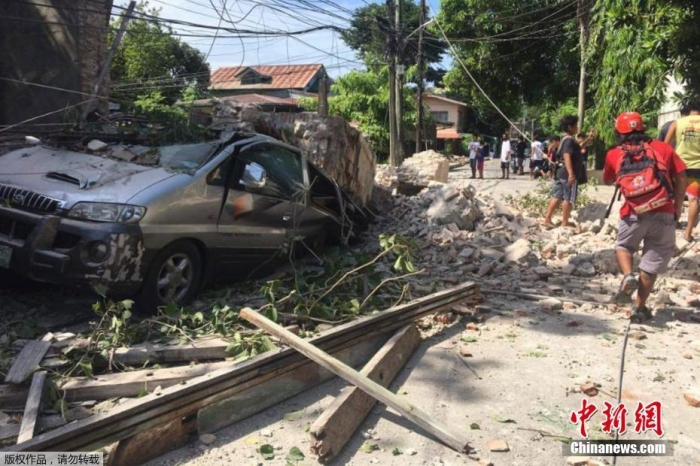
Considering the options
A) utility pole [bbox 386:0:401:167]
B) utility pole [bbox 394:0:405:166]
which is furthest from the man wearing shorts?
utility pole [bbox 394:0:405:166]

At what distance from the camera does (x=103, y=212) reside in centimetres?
434

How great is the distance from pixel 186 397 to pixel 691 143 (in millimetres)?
6573

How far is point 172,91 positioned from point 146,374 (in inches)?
1046

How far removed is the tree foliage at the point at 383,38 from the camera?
55.9 ft

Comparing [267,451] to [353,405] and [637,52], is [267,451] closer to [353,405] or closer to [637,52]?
[353,405]

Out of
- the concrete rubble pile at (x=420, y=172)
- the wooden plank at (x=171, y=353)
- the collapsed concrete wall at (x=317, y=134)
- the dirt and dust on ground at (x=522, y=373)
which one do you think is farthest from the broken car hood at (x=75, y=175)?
the concrete rubble pile at (x=420, y=172)

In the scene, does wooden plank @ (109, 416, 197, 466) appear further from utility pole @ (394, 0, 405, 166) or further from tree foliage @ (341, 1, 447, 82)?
utility pole @ (394, 0, 405, 166)

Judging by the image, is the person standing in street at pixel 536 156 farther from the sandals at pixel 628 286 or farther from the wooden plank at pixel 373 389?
the wooden plank at pixel 373 389

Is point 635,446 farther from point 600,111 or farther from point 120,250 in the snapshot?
point 600,111

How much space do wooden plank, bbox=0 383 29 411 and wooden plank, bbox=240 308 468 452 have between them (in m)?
1.46

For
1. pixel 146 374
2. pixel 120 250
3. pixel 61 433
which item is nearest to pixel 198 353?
pixel 146 374

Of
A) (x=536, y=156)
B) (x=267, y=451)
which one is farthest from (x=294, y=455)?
(x=536, y=156)

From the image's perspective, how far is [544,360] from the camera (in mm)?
4262

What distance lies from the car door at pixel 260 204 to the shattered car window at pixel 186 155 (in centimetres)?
29
